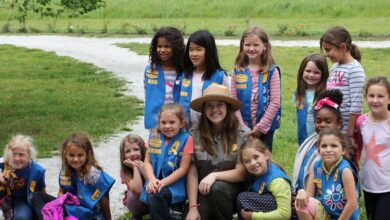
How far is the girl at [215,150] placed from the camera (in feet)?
18.4

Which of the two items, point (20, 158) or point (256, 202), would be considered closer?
point (256, 202)

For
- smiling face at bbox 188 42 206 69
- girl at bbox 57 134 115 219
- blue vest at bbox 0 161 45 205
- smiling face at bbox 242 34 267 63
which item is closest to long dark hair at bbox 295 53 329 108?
smiling face at bbox 242 34 267 63

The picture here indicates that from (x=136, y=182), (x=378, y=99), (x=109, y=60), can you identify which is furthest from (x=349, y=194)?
(x=109, y=60)

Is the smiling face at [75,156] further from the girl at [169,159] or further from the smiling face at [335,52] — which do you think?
the smiling face at [335,52]

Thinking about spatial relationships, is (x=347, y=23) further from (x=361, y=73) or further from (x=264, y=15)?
(x=361, y=73)

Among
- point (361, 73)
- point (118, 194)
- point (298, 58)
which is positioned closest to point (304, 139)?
point (361, 73)

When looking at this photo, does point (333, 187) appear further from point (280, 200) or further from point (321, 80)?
point (321, 80)

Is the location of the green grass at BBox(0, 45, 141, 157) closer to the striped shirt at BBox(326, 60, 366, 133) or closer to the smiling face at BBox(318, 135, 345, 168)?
the striped shirt at BBox(326, 60, 366, 133)

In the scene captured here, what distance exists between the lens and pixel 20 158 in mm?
5777

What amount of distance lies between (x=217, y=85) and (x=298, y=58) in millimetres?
13390

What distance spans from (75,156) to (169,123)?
784mm

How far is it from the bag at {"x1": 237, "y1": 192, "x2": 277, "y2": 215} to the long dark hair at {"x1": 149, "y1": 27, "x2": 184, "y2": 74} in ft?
4.68

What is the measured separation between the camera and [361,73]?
582 cm

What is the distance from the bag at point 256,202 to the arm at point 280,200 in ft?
0.14
